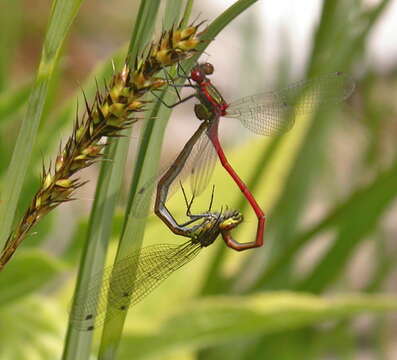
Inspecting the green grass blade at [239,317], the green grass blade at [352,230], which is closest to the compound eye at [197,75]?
the green grass blade at [239,317]

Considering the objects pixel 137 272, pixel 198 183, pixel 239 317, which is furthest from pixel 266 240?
pixel 137 272

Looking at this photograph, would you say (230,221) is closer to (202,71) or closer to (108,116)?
(202,71)

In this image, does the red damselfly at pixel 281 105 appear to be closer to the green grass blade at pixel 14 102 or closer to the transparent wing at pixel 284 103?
the transparent wing at pixel 284 103

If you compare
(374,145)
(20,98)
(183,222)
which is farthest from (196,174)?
(374,145)

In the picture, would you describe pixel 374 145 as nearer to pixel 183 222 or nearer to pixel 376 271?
pixel 376 271

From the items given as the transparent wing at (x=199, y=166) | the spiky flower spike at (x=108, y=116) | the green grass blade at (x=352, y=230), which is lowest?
the spiky flower spike at (x=108, y=116)

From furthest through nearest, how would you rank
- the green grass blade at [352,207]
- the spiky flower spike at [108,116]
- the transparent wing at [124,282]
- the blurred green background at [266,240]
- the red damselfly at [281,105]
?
the green grass blade at [352,207]
the blurred green background at [266,240]
the red damselfly at [281,105]
the transparent wing at [124,282]
the spiky flower spike at [108,116]
